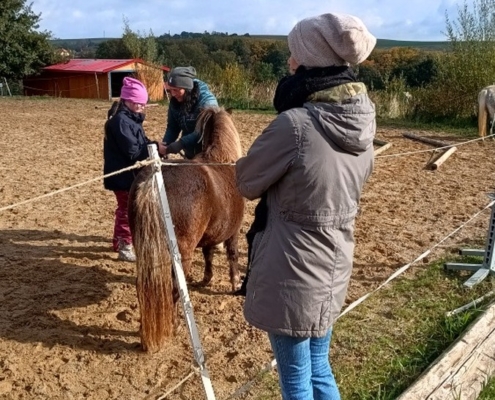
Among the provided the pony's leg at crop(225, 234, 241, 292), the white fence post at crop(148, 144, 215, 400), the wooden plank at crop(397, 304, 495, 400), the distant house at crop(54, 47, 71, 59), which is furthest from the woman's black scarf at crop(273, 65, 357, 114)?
the distant house at crop(54, 47, 71, 59)

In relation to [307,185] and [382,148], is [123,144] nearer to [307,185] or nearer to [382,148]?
[307,185]

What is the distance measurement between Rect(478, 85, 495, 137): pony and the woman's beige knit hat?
35.0 ft

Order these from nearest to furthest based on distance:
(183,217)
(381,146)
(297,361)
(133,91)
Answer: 1. (297,361)
2. (183,217)
3. (133,91)
4. (381,146)

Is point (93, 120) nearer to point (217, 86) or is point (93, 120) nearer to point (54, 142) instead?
point (54, 142)

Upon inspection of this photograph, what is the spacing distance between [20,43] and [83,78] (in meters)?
3.42

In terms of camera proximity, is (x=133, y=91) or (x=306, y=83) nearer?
(x=306, y=83)

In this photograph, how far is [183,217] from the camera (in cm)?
344

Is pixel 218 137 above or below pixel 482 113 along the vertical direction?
above

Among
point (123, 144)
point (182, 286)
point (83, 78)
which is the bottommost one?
point (182, 286)

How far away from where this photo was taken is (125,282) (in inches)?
173

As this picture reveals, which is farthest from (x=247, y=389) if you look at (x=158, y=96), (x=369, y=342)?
(x=158, y=96)

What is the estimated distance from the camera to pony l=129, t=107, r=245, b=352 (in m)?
3.20

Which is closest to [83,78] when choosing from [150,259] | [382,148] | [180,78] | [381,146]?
[381,146]

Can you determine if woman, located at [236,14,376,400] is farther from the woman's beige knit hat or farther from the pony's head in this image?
the pony's head
